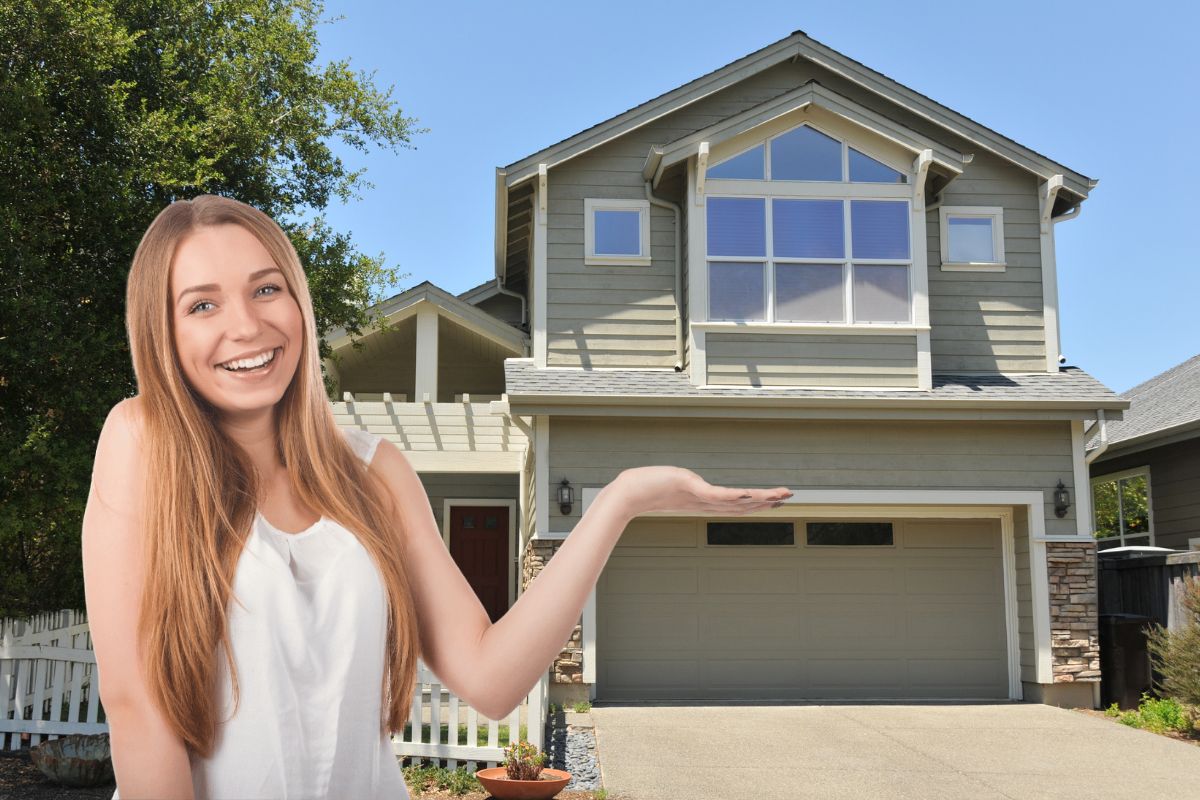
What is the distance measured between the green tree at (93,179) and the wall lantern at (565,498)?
2893 millimetres

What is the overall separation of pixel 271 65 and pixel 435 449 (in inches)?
185

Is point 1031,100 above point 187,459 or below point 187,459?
above

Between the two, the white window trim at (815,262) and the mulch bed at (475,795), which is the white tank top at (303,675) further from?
the white window trim at (815,262)

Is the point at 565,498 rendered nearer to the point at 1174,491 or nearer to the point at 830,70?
the point at 830,70

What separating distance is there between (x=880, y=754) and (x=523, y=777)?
3.26 m

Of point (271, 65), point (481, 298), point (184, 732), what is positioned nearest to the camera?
point (184, 732)

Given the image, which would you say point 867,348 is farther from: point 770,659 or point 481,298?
point 481,298

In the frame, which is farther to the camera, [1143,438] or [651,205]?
[1143,438]

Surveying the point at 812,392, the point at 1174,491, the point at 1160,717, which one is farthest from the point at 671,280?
the point at 1174,491

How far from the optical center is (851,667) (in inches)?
471

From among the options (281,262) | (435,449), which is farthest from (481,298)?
(281,262)

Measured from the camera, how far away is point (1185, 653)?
31.8 feet

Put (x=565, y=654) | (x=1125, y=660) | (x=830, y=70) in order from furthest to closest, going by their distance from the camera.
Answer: (x=830, y=70) → (x=1125, y=660) → (x=565, y=654)

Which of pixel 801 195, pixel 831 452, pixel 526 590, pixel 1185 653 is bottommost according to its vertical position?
pixel 1185 653
